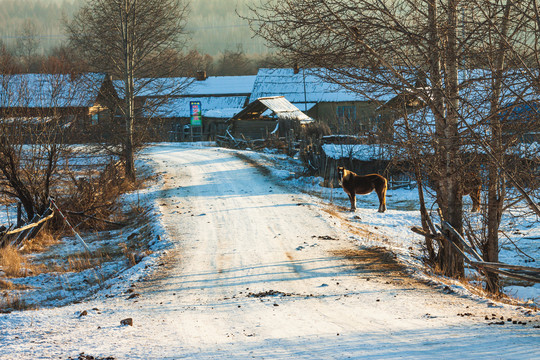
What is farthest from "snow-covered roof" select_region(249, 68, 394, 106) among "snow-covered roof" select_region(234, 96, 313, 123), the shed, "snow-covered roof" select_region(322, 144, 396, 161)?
"snow-covered roof" select_region(322, 144, 396, 161)

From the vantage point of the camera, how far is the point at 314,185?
2116 centimetres

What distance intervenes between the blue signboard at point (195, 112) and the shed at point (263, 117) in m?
5.13

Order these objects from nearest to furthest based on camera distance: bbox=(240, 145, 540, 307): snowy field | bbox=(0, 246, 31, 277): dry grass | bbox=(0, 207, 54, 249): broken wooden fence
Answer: bbox=(0, 246, 31, 277): dry grass, bbox=(240, 145, 540, 307): snowy field, bbox=(0, 207, 54, 249): broken wooden fence

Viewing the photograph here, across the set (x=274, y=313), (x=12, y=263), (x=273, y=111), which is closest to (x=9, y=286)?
(x=12, y=263)

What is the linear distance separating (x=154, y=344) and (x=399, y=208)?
556 inches

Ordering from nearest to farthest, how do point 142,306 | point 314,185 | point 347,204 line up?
point 142,306 < point 347,204 < point 314,185

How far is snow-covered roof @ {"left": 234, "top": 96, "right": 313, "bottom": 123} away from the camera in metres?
36.6

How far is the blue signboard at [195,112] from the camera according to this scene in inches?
1868

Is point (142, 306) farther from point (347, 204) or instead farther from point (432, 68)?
point (347, 204)

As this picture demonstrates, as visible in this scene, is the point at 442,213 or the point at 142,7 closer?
the point at 442,213

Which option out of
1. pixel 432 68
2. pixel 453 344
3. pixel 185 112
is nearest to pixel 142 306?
pixel 453 344

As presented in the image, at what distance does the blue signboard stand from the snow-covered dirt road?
35.7 meters

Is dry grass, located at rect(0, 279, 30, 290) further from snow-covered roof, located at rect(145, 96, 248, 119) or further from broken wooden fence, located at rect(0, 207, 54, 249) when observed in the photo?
snow-covered roof, located at rect(145, 96, 248, 119)

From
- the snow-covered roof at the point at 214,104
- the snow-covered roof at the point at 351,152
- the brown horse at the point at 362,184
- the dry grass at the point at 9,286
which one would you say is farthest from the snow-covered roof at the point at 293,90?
the dry grass at the point at 9,286
